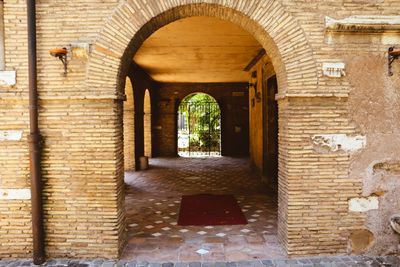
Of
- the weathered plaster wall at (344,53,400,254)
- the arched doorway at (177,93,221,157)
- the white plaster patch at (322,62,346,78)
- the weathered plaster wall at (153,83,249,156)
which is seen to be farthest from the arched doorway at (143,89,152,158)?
the weathered plaster wall at (344,53,400,254)

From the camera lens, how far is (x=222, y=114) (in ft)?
A: 60.1

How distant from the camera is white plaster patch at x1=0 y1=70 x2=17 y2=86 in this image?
16.5ft

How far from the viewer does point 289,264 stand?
4.96m

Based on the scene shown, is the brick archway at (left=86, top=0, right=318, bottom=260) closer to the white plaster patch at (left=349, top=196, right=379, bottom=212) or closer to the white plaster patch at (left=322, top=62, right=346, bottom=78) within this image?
the white plaster patch at (left=322, top=62, right=346, bottom=78)

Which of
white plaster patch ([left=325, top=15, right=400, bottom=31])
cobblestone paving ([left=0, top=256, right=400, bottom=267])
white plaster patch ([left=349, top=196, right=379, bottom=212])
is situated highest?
white plaster patch ([left=325, top=15, right=400, bottom=31])

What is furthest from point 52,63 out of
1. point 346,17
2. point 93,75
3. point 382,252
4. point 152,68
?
point 152,68

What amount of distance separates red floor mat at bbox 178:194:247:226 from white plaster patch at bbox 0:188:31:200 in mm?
2819

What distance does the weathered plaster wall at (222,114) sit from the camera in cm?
1798

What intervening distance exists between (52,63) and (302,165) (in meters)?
3.98

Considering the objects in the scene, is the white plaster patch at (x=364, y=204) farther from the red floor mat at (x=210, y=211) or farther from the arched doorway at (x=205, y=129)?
the arched doorway at (x=205, y=129)

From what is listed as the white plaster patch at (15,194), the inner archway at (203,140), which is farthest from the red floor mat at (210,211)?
the white plaster patch at (15,194)

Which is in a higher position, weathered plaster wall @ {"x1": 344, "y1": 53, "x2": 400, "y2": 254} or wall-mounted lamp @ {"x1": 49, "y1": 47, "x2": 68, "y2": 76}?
wall-mounted lamp @ {"x1": 49, "y1": 47, "x2": 68, "y2": 76}

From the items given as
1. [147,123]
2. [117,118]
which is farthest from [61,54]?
[147,123]

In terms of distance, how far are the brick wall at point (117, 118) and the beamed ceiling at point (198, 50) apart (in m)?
2.39
